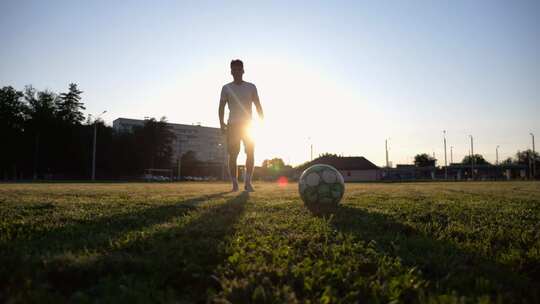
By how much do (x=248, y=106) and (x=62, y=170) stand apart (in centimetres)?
5367

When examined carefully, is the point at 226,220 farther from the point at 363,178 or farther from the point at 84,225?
the point at 363,178

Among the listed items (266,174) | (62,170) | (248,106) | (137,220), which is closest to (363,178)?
(266,174)

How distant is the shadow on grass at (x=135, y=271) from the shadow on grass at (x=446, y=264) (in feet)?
3.80

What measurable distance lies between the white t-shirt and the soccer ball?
10.4ft

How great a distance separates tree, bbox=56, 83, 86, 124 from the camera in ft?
174

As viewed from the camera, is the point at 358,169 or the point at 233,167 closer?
the point at 233,167

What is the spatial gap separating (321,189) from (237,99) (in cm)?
367

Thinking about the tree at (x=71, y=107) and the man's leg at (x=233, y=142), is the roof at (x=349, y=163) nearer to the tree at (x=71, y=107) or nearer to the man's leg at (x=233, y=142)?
the tree at (x=71, y=107)

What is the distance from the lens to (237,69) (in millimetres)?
7621

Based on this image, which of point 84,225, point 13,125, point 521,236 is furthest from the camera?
point 13,125

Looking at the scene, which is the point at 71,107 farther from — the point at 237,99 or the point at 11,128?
the point at 237,99

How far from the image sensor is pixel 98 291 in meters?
1.54

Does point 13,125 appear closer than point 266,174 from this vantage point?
Yes

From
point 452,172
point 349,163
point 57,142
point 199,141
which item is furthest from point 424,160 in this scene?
point 57,142
